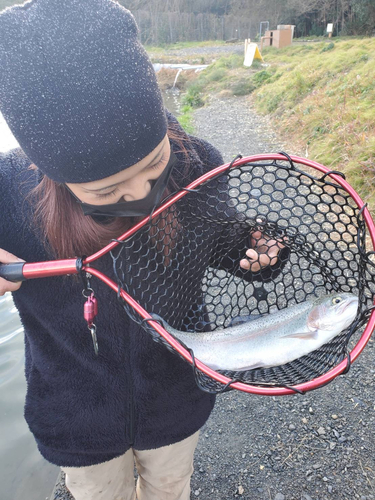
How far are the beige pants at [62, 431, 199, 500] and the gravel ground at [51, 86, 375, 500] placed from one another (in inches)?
21.0

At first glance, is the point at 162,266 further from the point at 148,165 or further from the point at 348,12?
the point at 348,12

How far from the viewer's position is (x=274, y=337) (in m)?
1.57

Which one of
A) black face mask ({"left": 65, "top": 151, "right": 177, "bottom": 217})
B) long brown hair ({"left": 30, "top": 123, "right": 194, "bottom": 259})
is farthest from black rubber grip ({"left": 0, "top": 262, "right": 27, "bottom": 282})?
black face mask ({"left": 65, "top": 151, "right": 177, "bottom": 217})

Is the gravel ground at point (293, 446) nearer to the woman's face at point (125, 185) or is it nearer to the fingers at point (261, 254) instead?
the fingers at point (261, 254)

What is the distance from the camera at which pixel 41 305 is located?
4.98ft

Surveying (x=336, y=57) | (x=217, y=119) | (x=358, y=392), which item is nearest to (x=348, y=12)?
(x=336, y=57)

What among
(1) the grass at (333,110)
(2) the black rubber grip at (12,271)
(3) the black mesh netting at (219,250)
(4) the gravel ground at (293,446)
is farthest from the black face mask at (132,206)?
(1) the grass at (333,110)

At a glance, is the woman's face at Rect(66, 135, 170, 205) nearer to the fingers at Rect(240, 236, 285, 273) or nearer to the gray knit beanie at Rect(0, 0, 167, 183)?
the gray knit beanie at Rect(0, 0, 167, 183)

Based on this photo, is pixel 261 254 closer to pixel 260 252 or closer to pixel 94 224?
pixel 260 252

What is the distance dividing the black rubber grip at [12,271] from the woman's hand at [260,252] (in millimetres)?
969

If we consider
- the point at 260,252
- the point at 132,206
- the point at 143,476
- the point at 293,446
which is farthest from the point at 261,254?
the point at 293,446

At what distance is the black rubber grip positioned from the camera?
1.29 meters

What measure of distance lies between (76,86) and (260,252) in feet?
3.49

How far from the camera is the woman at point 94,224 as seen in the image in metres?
1.09
